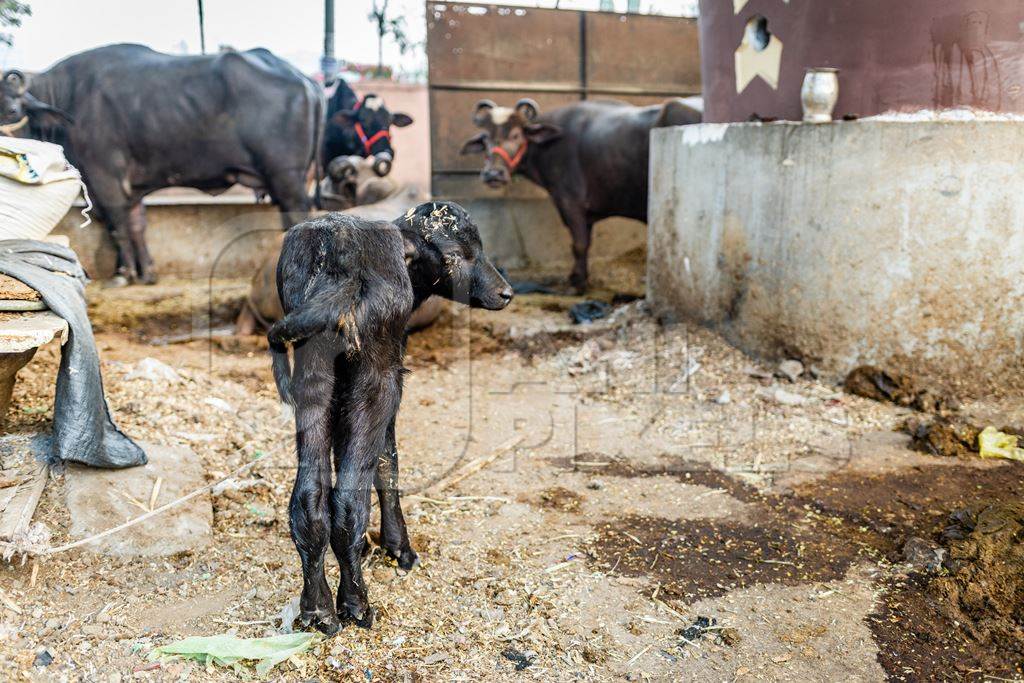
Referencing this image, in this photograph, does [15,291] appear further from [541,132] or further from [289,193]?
[541,132]

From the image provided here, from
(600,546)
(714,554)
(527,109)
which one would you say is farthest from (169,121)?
(714,554)

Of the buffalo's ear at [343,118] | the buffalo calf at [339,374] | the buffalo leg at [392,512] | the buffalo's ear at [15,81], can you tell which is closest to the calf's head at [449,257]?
the buffalo calf at [339,374]

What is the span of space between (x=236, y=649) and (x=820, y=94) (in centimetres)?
419

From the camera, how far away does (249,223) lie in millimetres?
8633

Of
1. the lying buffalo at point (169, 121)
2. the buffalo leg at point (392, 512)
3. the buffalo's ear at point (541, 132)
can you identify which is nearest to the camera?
the buffalo leg at point (392, 512)

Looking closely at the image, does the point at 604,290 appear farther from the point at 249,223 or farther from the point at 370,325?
the point at 370,325

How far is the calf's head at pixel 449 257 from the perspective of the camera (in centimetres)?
282

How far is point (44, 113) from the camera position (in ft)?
24.9

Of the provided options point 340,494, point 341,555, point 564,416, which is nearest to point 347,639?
point 341,555

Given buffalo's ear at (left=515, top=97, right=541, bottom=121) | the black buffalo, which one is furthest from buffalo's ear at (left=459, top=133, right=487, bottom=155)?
the black buffalo

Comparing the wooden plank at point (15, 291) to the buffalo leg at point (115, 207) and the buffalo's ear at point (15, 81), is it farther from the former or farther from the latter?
the buffalo's ear at point (15, 81)

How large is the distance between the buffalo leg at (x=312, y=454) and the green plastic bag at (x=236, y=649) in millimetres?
235

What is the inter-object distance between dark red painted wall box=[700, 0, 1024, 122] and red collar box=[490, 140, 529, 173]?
3.58m

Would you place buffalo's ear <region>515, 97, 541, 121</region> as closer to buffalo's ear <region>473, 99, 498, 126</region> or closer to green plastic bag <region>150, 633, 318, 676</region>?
buffalo's ear <region>473, 99, 498, 126</region>
